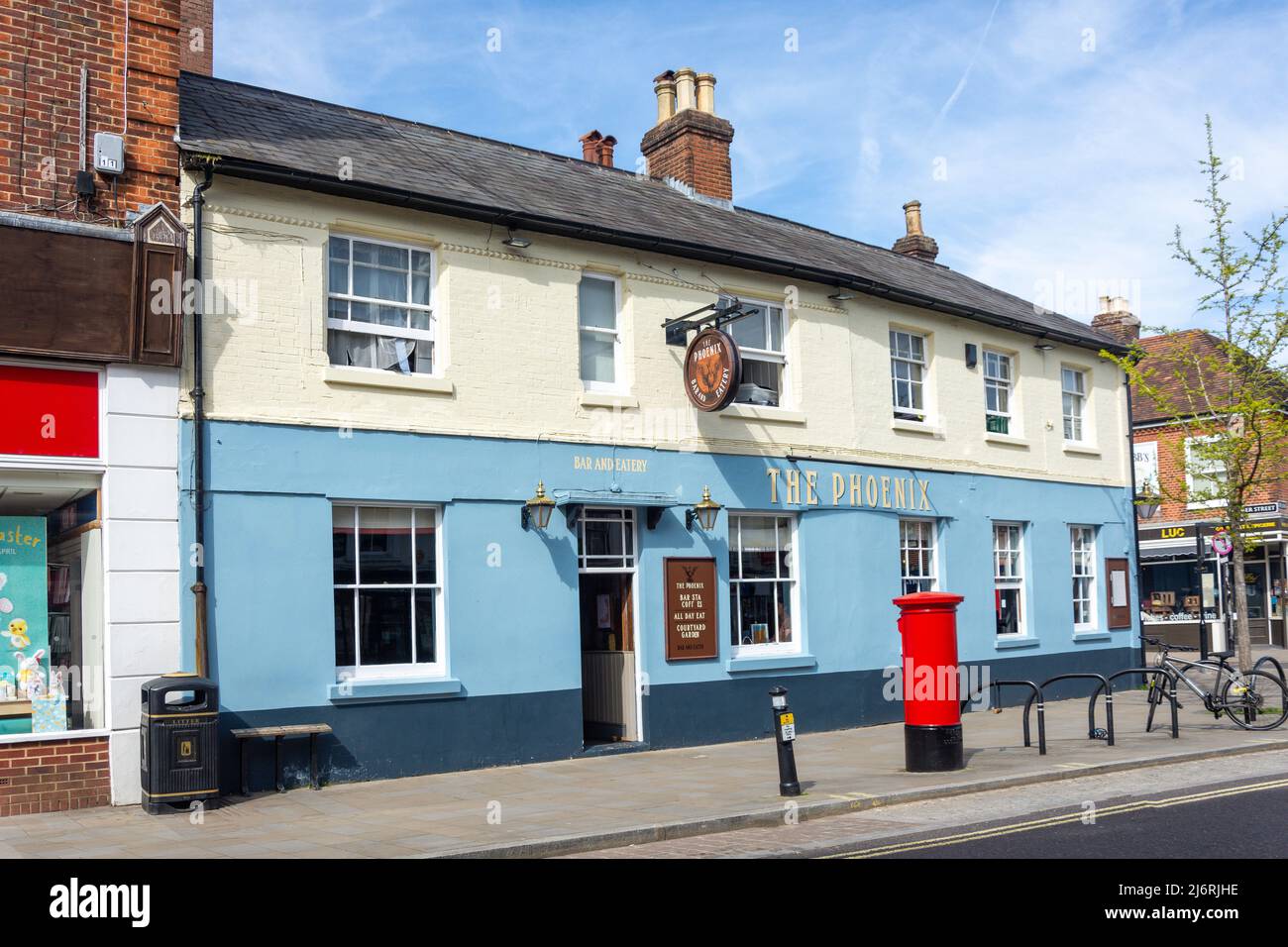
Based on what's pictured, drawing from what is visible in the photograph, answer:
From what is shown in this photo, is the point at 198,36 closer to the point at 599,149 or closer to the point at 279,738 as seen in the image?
the point at 599,149

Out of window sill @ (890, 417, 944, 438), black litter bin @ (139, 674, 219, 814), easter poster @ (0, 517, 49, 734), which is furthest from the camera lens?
window sill @ (890, 417, 944, 438)

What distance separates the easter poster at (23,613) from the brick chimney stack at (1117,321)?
21467 mm

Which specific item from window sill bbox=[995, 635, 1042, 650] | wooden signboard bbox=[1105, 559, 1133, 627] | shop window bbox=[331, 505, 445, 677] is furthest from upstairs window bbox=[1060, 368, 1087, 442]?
shop window bbox=[331, 505, 445, 677]

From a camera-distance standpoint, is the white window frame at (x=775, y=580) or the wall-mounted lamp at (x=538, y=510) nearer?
the wall-mounted lamp at (x=538, y=510)

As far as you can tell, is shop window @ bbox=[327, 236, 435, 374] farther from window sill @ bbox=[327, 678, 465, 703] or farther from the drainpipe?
window sill @ bbox=[327, 678, 465, 703]

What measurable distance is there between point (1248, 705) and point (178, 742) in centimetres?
1237

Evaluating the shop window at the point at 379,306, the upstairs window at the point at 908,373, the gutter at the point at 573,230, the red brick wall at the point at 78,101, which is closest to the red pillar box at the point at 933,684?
the gutter at the point at 573,230

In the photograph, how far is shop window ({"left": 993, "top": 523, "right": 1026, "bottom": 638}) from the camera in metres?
20.2

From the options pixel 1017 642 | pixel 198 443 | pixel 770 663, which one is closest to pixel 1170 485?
pixel 1017 642

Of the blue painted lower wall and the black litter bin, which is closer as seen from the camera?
the black litter bin

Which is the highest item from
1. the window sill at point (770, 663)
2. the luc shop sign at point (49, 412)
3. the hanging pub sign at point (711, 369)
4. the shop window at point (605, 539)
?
the hanging pub sign at point (711, 369)

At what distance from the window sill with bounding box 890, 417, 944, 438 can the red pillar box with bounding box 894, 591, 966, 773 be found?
21.1 feet

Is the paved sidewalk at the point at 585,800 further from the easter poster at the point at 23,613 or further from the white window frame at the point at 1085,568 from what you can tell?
the white window frame at the point at 1085,568

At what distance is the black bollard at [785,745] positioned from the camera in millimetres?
10664
